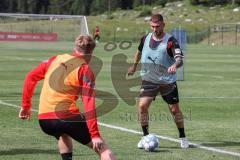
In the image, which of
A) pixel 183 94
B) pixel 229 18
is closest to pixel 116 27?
pixel 229 18

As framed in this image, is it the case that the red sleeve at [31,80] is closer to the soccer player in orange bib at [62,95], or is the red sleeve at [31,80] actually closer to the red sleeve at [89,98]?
the soccer player in orange bib at [62,95]

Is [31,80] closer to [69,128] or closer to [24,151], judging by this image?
[69,128]

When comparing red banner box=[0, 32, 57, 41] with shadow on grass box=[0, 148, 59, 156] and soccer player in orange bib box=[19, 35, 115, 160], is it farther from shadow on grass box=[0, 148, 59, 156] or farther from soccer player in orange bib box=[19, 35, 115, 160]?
soccer player in orange bib box=[19, 35, 115, 160]

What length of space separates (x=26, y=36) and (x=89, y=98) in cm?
4241

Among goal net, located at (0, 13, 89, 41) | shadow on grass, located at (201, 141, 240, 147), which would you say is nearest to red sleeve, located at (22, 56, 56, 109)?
shadow on grass, located at (201, 141, 240, 147)

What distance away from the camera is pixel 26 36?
49.4m

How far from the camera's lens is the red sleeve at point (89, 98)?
7.52 m

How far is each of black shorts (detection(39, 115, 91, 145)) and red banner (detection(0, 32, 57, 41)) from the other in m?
39.3

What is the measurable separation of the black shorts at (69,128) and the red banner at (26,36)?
39.3 m

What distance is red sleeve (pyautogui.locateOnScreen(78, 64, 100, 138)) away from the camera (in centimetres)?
752

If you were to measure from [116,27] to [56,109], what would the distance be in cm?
10109

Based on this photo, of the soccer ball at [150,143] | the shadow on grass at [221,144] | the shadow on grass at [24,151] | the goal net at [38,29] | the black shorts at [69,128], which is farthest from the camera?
the goal net at [38,29]

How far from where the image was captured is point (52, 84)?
26.5 ft

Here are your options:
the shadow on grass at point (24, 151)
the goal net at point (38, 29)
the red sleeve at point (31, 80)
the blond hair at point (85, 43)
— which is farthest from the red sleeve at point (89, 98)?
the goal net at point (38, 29)
